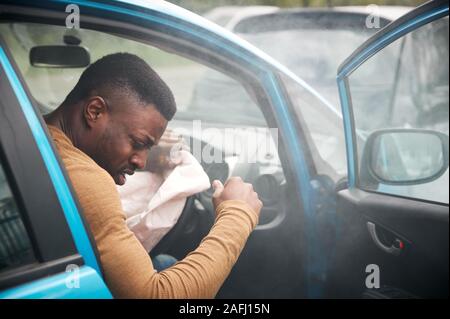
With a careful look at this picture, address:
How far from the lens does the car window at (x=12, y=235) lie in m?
1.12

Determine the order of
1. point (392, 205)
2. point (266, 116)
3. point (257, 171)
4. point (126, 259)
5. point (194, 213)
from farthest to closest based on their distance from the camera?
1. point (194, 213)
2. point (257, 171)
3. point (266, 116)
4. point (392, 205)
5. point (126, 259)

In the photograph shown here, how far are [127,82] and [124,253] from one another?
0.55m

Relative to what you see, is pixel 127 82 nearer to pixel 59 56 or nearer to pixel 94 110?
pixel 94 110

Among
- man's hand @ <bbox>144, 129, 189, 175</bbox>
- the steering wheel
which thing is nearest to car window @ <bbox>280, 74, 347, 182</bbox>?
the steering wheel

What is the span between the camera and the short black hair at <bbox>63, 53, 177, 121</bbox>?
1489 millimetres

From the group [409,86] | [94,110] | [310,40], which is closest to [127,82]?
[94,110]

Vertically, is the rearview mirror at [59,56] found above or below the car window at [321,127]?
above

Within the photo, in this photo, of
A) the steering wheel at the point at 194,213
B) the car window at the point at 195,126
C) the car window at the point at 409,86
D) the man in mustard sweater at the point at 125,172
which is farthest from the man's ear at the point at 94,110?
the car window at the point at 409,86

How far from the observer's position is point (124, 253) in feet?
4.16

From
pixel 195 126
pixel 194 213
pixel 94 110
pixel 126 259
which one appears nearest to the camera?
pixel 126 259

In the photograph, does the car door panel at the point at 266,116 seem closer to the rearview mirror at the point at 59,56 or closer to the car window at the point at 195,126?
the car window at the point at 195,126

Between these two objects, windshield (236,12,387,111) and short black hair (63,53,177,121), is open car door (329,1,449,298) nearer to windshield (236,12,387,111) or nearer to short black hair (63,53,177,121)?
short black hair (63,53,177,121)
